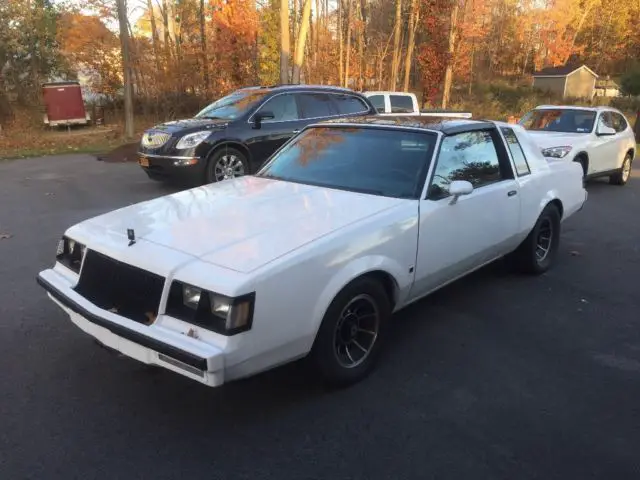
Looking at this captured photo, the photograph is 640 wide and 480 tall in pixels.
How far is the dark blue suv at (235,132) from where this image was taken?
8.88 m

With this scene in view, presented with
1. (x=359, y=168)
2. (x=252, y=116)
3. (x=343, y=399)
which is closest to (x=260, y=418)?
(x=343, y=399)

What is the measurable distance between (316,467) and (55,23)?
29.9 m

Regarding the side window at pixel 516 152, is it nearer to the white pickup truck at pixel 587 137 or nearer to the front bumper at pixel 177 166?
the white pickup truck at pixel 587 137

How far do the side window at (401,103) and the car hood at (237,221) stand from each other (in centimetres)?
1150

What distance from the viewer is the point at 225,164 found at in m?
9.18

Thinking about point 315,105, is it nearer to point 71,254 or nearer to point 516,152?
point 516,152

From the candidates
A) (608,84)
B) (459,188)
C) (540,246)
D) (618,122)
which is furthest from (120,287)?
(608,84)

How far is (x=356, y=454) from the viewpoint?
109 inches

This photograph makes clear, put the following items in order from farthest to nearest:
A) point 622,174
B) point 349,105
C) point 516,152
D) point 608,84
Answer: point 608,84 → point 622,174 → point 349,105 → point 516,152

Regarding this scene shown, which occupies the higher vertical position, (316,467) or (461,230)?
(461,230)

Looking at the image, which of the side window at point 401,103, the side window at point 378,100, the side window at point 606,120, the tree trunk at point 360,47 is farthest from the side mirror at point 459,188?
the tree trunk at point 360,47

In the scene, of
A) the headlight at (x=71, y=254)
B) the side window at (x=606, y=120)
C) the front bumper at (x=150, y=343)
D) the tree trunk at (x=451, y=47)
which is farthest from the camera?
the tree trunk at (x=451, y=47)

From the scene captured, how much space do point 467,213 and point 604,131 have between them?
775 cm

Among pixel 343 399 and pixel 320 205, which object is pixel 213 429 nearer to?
pixel 343 399
